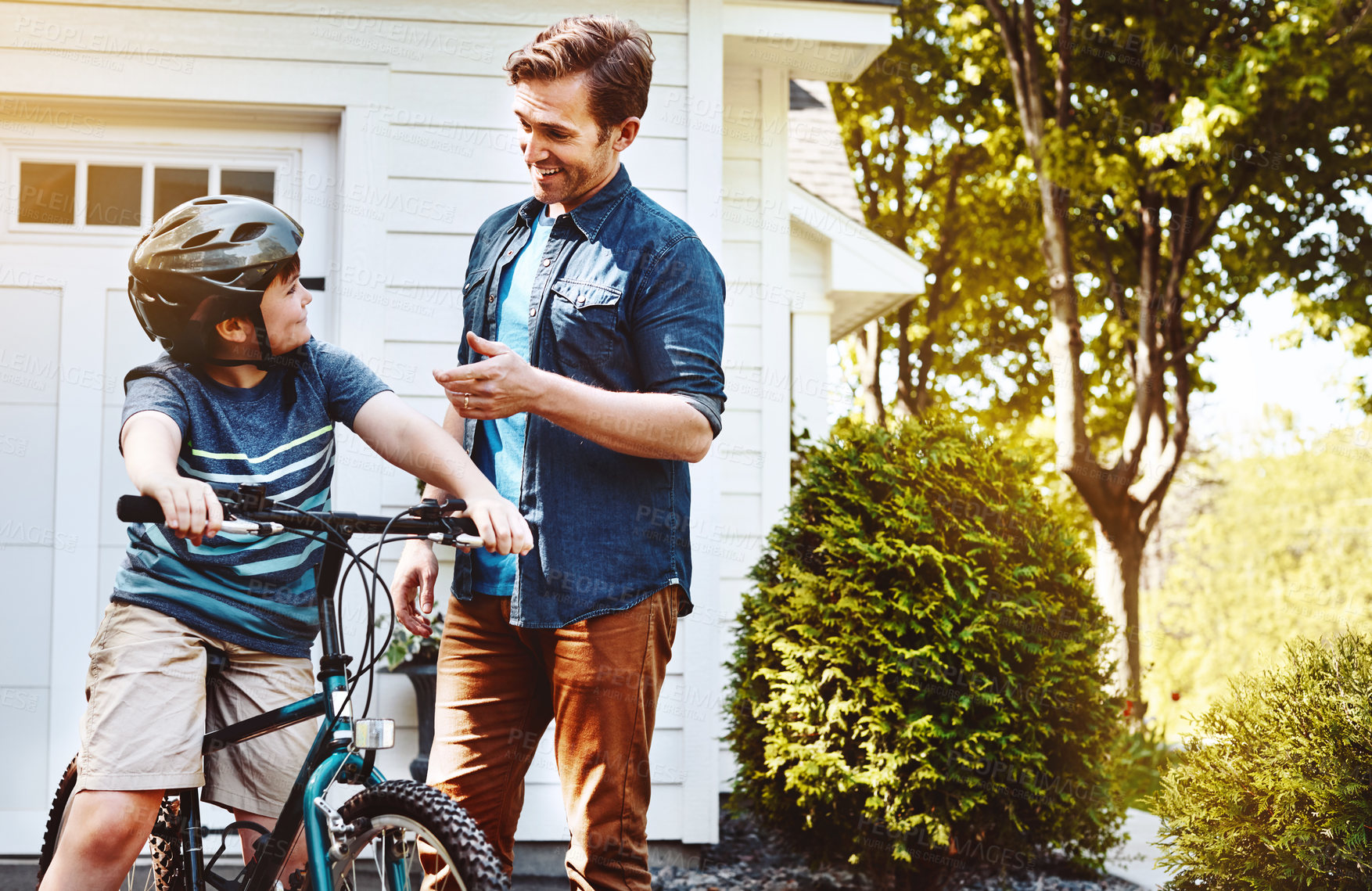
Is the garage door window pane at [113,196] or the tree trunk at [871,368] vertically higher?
the tree trunk at [871,368]

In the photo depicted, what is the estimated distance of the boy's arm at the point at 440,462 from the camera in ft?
5.67

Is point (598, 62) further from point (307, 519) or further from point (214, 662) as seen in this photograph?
point (214, 662)

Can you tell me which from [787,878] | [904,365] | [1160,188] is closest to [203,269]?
[787,878]

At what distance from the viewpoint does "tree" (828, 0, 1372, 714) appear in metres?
10.1

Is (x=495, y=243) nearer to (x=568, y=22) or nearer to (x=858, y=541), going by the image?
(x=568, y=22)

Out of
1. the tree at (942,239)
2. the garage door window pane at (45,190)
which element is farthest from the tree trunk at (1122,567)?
the garage door window pane at (45,190)

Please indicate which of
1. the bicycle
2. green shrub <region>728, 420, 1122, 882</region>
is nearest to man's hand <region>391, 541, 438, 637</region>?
the bicycle

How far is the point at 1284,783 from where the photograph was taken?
2924 millimetres

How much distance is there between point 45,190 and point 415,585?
10.1 feet

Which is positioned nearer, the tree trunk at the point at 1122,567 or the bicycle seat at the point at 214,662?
the bicycle seat at the point at 214,662

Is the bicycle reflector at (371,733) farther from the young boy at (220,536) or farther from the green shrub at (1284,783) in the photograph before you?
the green shrub at (1284,783)

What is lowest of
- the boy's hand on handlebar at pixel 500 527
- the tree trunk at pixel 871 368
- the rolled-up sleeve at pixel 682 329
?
the boy's hand on handlebar at pixel 500 527

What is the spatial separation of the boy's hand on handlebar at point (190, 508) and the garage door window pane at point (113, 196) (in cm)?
310

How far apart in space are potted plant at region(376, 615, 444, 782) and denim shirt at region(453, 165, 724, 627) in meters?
2.12
